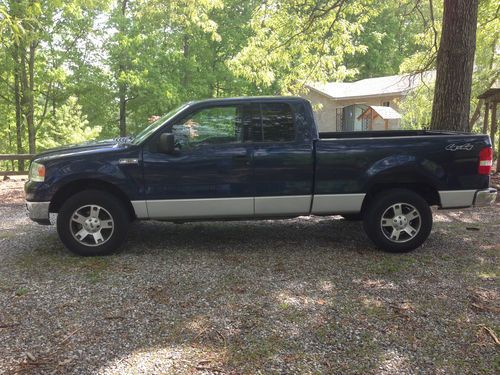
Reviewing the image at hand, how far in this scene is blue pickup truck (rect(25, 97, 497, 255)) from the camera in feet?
17.5

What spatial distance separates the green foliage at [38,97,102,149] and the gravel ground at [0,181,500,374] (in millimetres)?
21804

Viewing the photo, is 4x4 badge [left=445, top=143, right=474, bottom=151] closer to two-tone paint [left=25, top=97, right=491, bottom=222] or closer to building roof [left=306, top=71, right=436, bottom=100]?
two-tone paint [left=25, top=97, right=491, bottom=222]

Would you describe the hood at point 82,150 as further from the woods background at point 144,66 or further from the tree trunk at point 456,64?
the woods background at point 144,66

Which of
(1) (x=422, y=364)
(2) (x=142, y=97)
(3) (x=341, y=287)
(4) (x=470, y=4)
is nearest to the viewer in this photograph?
(1) (x=422, y=364)

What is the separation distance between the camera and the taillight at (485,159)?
548 centimetres

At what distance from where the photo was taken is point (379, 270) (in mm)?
5020

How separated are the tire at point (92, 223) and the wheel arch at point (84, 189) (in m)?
0.09

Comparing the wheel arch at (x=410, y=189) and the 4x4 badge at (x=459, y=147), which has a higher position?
the 4x4 badge at (x=459, y=147)

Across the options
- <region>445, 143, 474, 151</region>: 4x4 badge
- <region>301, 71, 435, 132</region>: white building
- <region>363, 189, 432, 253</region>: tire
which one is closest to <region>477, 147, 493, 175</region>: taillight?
<region>445, 143, 474, 151</region>: 4x4 badge

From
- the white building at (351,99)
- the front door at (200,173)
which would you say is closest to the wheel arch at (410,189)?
the front door at (200,173)

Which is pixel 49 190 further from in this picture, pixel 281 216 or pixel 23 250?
pixel 281 216

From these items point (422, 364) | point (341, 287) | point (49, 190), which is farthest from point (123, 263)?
point (422, 364)

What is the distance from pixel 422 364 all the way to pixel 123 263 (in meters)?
3.39

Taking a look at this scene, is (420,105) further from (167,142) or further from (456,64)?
(167,142)
